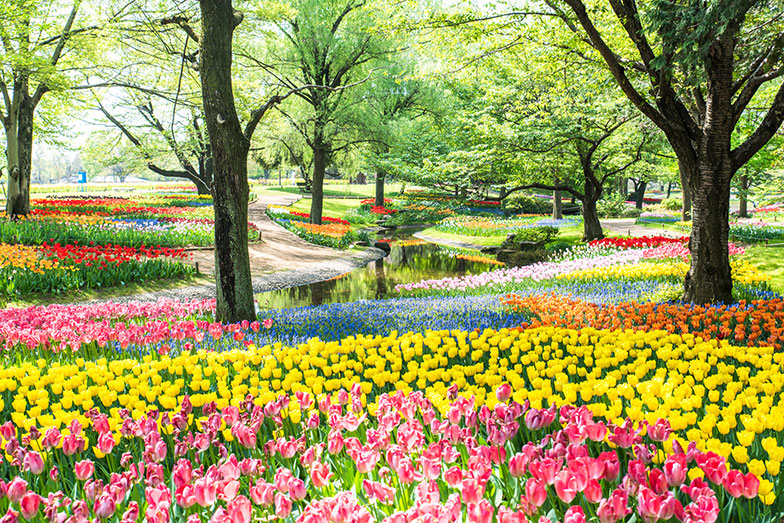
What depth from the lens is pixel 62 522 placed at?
181cm

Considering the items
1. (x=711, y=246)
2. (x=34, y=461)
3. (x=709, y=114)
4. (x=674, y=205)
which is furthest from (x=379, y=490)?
(x=674, y=205)

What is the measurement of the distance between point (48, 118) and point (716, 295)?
29132 mm

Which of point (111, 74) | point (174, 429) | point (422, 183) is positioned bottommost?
point (174, 429)

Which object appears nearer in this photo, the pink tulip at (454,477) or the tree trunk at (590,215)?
the pink tulip at (454,477)

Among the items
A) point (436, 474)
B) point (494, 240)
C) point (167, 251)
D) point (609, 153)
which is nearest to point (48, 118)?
point (167, 251)

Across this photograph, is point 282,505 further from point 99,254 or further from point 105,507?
point 99,254

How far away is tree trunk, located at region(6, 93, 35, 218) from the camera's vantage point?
1768 centimetres

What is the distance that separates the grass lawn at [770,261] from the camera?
9802mm

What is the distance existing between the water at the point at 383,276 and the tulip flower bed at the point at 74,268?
9.02 ft

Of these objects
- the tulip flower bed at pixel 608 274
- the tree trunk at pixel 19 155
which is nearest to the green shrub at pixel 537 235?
the tulip flower bed at pixel 608 274

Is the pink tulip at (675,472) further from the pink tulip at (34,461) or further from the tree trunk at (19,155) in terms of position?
the tree trunk at (19,155)

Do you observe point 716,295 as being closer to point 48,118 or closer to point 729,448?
point 729,448

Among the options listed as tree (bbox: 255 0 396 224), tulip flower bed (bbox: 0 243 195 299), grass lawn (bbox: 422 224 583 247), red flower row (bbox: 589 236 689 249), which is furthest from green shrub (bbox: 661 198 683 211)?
tulip flower bed (bbox: 0 243 195 299)

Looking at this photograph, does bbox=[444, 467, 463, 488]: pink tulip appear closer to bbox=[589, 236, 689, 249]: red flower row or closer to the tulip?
the tulip
